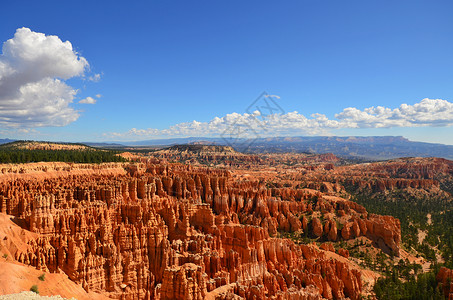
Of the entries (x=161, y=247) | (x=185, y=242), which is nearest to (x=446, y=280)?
(x=185, y=242)

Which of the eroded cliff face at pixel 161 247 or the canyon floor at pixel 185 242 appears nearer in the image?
the canyon floor at pixel 185 242

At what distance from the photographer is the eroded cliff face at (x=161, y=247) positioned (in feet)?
88.6

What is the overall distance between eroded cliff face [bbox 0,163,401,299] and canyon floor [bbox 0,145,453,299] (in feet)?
0.36

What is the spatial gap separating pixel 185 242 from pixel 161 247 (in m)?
3.29

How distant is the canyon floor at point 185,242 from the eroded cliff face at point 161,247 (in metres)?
0.11

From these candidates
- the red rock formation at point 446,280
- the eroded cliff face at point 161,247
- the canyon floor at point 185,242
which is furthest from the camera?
the red rock formation at point 446,280

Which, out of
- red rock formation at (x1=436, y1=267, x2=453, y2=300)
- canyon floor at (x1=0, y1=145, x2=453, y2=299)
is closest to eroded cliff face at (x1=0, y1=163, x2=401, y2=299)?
canyon floor at (x1=0, y1=145, x2=453, y2=299)

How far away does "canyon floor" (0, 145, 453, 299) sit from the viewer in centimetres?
2650

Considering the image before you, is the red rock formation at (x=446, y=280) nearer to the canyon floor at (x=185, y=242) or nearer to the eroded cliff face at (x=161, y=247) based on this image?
the canyon floor at (x=185, y=242)

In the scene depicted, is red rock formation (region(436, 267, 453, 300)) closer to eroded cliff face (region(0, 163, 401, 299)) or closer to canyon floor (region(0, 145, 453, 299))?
canyon floor (region(0, 145, 453, 299))

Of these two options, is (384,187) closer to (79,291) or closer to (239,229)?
(239,229)

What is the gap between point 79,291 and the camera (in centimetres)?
2275

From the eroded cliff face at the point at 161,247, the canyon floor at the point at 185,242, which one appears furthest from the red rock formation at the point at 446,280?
the eroded cliff face at the point at 161,247

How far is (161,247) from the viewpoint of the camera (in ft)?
111
